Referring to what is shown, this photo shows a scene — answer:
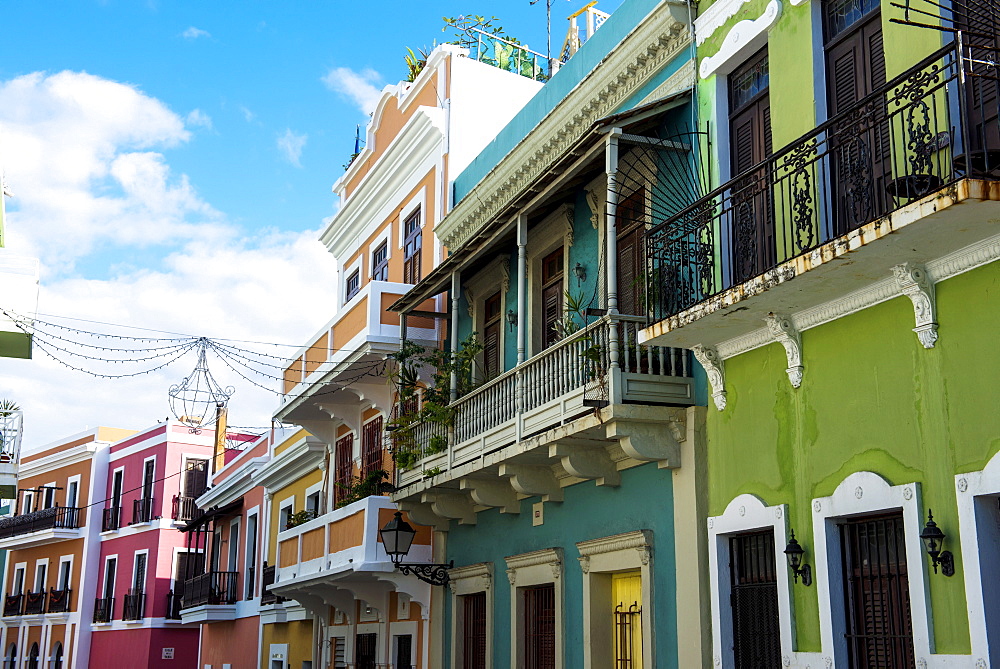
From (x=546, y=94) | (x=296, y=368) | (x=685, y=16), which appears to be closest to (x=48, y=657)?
(x=296, y=368)

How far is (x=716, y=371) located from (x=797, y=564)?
73.0 inches

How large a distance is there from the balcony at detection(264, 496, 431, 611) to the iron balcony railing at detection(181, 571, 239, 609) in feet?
25.0

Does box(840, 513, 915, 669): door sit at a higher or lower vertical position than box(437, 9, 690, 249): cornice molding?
lower

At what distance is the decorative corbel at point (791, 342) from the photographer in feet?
27.2

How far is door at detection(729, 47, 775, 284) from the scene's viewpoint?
27.3 feet

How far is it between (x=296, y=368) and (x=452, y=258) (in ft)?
19.1

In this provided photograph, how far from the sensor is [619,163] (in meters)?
10.9

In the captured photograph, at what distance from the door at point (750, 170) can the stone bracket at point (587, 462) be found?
101 inches

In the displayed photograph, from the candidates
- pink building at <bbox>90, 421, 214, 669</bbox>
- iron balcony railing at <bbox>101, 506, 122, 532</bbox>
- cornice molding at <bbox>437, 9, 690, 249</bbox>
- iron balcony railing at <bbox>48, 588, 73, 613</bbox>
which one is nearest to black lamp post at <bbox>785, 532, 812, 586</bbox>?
cornice molding at <bbox>437, 9, 690, 249</bbox>

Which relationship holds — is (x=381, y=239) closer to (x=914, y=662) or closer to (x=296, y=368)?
(x=296, y=368)

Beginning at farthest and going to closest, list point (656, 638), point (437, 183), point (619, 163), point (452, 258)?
point (437, 183)
point (452, 258)
point (619, 163)
point (656, 638)

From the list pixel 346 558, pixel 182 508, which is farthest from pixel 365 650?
pixel 182 508

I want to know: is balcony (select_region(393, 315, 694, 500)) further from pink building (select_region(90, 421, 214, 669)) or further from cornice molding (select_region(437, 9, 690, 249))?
pink building (select_region(90, 421, 214, 669))

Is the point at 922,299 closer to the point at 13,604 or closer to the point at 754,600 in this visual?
the point at 754,600
